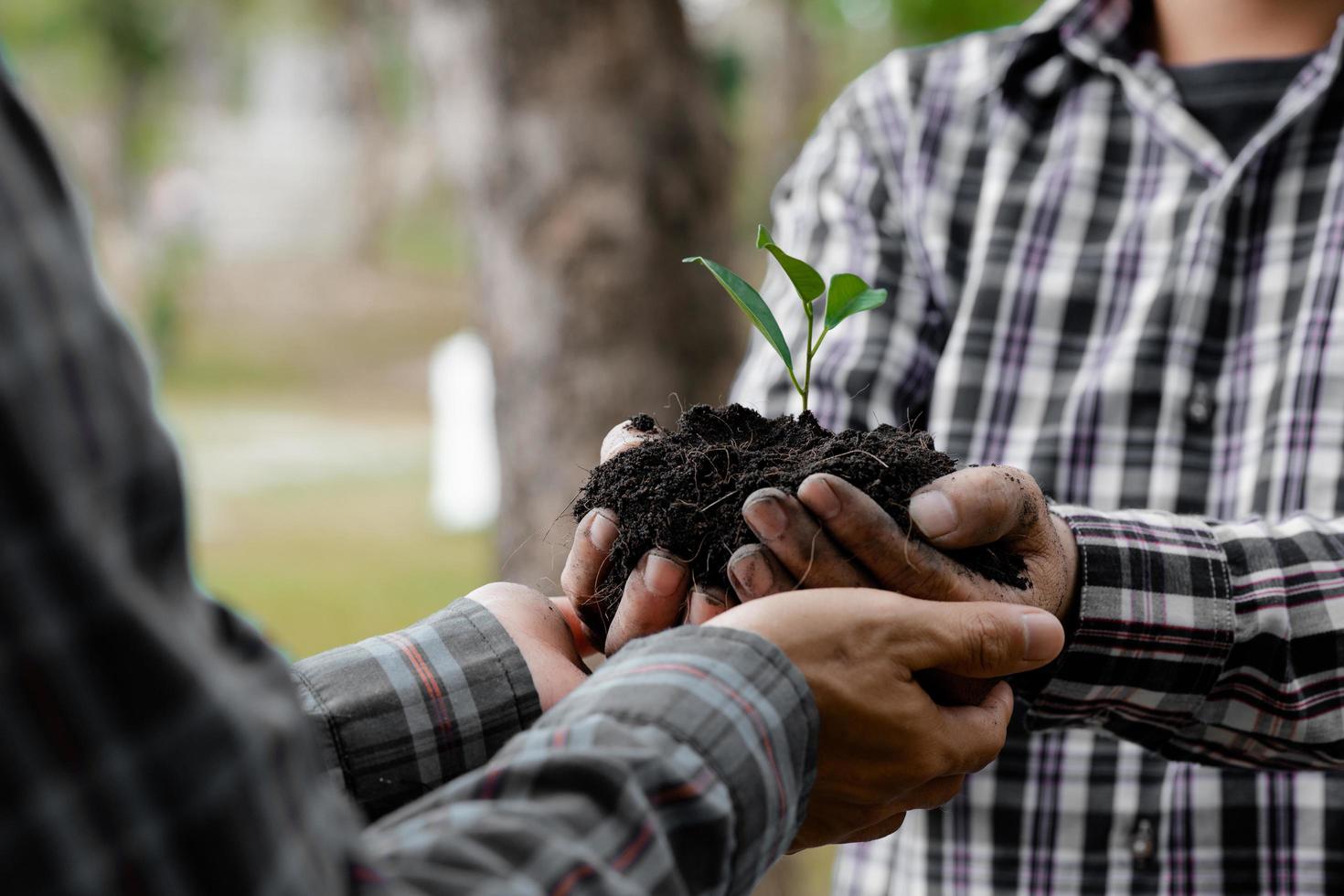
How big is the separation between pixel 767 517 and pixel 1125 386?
2.30 feet

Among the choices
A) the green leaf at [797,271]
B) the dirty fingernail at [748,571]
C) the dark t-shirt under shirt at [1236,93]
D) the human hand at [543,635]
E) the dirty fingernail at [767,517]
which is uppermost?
the dark t-shirt under shirt at [1236,93]

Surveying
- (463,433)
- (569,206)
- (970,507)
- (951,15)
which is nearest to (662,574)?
(970,507)

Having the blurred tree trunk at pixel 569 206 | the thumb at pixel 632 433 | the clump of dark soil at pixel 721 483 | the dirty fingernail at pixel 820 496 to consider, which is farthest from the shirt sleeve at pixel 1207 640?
the blurred tree trunk at pixel 569 206

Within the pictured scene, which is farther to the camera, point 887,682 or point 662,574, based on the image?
point 662,574

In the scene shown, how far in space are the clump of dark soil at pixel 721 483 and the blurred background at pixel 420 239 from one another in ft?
0.53

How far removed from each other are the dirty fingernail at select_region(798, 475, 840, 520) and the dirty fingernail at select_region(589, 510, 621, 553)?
0.21m

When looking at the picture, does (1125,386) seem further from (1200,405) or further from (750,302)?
(750,302)

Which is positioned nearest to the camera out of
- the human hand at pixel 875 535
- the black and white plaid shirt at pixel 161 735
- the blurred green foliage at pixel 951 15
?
the black and white plaid shirt at pixel 161 735

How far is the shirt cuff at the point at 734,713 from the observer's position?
72 cm

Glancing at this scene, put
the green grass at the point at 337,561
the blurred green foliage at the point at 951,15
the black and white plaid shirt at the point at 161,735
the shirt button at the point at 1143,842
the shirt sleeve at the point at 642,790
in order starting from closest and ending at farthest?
the black and white plaid shirt at the point at 161,735, the shirt sleeve at the point at 642,790, the shirt button at the point at 1143,842, the blurred green foliage at the point at 951,15, the green grass at the point at 337,561

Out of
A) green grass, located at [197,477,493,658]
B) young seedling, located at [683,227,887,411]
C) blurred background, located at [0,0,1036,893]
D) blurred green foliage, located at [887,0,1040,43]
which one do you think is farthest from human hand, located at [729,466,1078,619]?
green grass, located at [197,477,493,658]

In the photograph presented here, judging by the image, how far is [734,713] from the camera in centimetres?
74

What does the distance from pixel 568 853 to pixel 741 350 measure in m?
2.35

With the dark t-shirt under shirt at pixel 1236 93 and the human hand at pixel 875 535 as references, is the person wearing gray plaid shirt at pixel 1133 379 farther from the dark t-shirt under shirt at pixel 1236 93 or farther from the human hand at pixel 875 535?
the human hand at pixel 875 535
